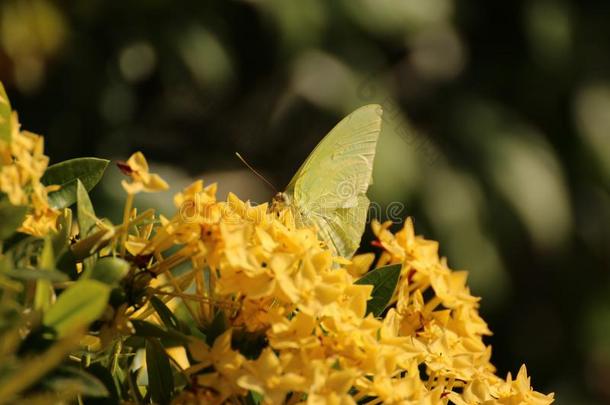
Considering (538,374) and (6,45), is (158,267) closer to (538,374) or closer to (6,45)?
(6,45)

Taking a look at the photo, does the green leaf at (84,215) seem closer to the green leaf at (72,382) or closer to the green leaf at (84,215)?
the green leaf at (84,215)

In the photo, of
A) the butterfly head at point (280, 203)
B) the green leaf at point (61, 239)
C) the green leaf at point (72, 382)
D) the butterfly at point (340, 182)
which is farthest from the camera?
the butterfly at point (340, 182)

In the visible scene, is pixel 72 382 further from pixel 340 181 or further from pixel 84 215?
pixel 340 181

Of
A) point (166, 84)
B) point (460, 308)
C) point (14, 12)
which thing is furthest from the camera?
point (166, 84)

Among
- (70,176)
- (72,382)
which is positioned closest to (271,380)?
(72,382)

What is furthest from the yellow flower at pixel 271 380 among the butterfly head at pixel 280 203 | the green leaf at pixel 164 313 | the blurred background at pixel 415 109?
the blurred background at pixel 415 109

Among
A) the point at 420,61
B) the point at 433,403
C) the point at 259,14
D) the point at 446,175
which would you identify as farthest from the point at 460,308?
the point at 420,61

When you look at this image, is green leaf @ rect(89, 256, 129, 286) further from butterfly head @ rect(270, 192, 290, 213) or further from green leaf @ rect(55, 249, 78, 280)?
butterfly head @ rect(270, 192, 290, 213)
